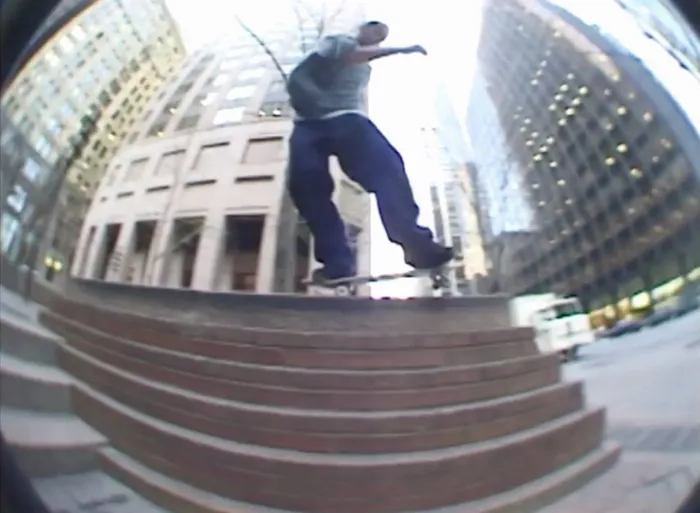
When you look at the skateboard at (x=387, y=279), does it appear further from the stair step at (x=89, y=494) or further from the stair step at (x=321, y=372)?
the stair step at (x=89, y=494)

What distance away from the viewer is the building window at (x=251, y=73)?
81cm

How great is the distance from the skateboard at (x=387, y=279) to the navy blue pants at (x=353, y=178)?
0.04 ft

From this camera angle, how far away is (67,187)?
0.80m

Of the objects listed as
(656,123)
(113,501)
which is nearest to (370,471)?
(113,501)

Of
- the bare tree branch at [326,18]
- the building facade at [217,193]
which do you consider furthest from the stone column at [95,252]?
the bare tree branch at [326,18]

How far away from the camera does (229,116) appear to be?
2.66ft

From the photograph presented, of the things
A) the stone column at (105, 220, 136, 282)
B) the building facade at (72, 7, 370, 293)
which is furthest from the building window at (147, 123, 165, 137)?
the stone column at (105, 220, 136, 282)

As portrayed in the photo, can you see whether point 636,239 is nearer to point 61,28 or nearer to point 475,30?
point 475,30

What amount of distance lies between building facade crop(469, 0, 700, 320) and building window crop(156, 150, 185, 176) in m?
0.32

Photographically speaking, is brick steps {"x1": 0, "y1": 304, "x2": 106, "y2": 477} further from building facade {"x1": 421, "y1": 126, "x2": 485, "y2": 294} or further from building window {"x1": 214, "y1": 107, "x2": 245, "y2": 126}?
building facade {"x1": 421, "y1": 126, "x2": 485, "y2": 294}

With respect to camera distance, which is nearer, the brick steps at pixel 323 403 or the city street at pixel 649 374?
the brick steps at pixel 323 403

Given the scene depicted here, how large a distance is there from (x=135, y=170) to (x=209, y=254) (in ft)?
0.45

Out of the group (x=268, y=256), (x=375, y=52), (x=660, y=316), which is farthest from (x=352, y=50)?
(x=660, y=316)

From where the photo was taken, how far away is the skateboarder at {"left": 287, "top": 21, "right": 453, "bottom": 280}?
0.78m
